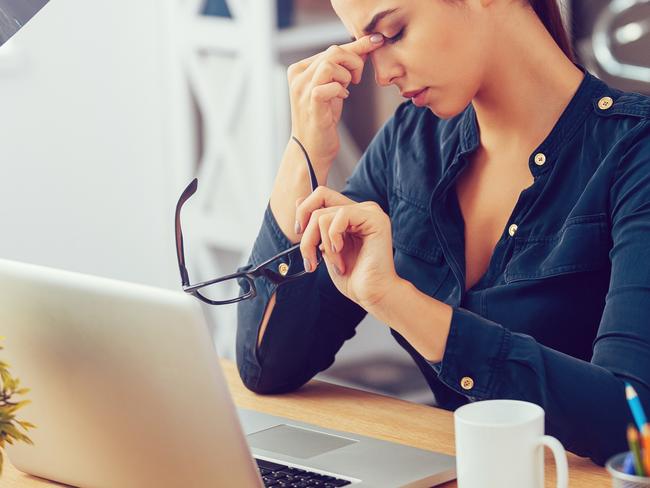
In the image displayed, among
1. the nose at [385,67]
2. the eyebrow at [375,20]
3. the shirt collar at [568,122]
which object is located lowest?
the shirt collar at [568,122]

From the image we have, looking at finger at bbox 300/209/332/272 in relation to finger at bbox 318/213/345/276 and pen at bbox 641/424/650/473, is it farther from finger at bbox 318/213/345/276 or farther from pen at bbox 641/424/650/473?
pen at bbox 641/424/650/473

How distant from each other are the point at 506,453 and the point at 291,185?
2.18 feet

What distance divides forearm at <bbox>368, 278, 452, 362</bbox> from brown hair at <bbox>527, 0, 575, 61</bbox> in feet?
1.64

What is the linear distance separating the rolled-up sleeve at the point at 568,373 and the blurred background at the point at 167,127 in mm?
1616

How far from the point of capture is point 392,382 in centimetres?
327

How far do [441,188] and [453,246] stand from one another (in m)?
0.09

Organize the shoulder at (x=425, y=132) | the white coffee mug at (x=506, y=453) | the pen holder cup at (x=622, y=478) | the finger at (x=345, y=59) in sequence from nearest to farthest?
the pen holder cup at (x=622, y=478) → the white coffee mug at (x=506, y=453) → the finger at (x=345, y=59) → the shoulder at (x=425, y=132)

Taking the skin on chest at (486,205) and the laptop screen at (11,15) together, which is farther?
the skin on chest at (486,205)

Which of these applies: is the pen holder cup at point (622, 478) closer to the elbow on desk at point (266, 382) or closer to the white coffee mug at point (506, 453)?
the white coffee mug at point (506, 453)

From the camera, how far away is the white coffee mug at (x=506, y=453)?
0.96 metres

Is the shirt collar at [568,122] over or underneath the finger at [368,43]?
underneath

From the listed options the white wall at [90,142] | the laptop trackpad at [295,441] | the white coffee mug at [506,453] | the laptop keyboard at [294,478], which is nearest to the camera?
the white coffee mug at [506,453]

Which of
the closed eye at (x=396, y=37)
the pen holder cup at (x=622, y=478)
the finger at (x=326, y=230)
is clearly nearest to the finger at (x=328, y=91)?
the closed eye at (x=396, y=37)

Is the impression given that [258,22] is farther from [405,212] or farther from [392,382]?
[405,212]
